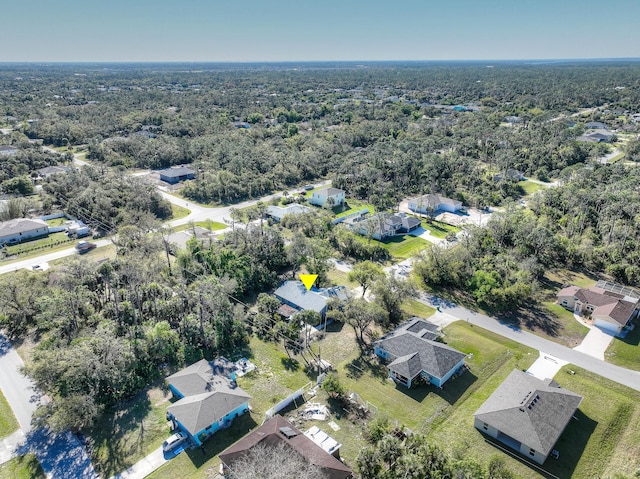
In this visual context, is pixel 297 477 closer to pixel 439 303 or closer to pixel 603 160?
pixel 439 303

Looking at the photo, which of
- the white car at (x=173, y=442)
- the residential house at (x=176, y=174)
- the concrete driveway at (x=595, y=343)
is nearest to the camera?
the white car at (x=173, y=442)

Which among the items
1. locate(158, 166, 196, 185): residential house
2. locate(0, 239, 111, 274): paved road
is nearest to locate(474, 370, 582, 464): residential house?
locate(0, 239, 111, 274): paved road

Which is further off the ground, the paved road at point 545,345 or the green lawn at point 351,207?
the paved road at point 545,345

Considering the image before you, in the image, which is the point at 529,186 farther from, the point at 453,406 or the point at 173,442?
the point at 173,442

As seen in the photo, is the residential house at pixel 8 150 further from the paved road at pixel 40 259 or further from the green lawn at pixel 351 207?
the green lawn at pixel 351 207

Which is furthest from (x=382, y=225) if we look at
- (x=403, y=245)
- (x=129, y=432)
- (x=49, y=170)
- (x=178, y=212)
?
(x=49, y=170)

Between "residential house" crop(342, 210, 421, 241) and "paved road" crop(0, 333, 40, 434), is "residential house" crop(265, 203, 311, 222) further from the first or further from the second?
"paved road" crop(0, 333, 40, 434)

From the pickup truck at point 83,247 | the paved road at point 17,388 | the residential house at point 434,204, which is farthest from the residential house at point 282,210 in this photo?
the paved road at point 17,388

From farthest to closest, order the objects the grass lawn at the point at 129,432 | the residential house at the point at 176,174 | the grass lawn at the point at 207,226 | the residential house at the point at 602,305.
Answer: the residential house at the point at 176,174, the grass lawn at the point at 207,226, the residential house at the point at 602,305, the grass lawn at the point at 129,432
